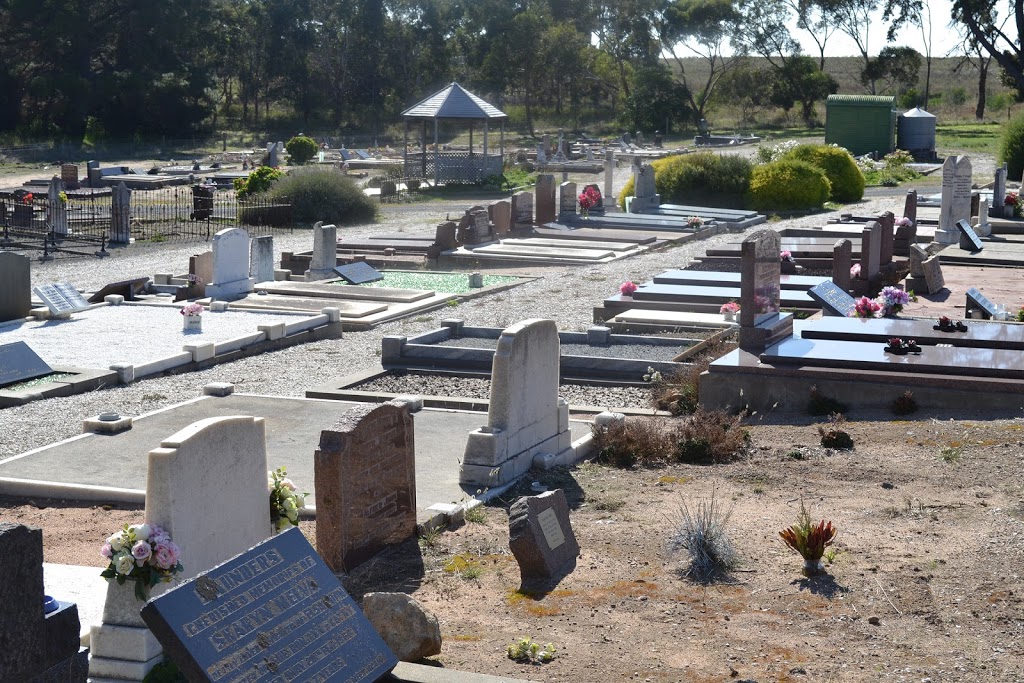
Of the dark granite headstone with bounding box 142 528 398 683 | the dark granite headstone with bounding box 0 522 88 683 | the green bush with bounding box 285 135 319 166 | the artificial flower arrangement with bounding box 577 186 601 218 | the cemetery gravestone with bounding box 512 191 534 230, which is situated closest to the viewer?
the dark granite headstone with bounding box 0 522 88 683

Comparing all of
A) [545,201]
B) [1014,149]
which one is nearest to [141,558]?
[545,201]

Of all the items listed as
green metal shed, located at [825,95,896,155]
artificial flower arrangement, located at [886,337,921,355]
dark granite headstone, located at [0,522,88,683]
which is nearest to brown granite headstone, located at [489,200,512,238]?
artificial flower arrangement, located at [886,337,921,355]

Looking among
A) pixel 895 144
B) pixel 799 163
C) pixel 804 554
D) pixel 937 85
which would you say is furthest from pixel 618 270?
pixel 937 85

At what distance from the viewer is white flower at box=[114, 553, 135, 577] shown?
5.62 m

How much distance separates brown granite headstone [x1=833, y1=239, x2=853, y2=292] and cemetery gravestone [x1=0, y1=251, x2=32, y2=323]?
1022cm

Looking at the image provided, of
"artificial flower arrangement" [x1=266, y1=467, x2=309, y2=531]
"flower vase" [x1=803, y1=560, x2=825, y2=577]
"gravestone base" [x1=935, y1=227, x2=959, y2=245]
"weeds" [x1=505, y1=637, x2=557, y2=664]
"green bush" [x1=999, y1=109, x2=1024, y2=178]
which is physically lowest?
"weeds" [x1=505, y1=637, x2=557, y2=664]

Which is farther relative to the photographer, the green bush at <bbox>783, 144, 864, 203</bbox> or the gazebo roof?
the gazebo roof

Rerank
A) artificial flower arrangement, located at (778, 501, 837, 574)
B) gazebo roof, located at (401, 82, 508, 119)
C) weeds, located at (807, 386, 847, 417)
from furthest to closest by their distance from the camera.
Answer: gazebo roof, located at (401, 82, 508, 119), weeds, located at (807, 386, 847, 417), artificial flower arrangement, located at (778, 501, 837, 574)

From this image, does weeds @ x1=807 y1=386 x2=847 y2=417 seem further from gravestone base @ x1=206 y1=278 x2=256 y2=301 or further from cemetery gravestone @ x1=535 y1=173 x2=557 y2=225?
cemetery gravestone @ x1=535 y1=173 x2=557 y2=225

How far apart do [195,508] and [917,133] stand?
43155 mm

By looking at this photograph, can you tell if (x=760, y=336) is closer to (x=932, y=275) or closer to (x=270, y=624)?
(x=932, y=275)

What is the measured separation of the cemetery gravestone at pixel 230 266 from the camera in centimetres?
1789

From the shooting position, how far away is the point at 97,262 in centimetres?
2259

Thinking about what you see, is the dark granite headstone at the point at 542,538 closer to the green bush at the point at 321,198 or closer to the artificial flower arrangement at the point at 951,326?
the artificial flower arrangement at the point at 951,326
